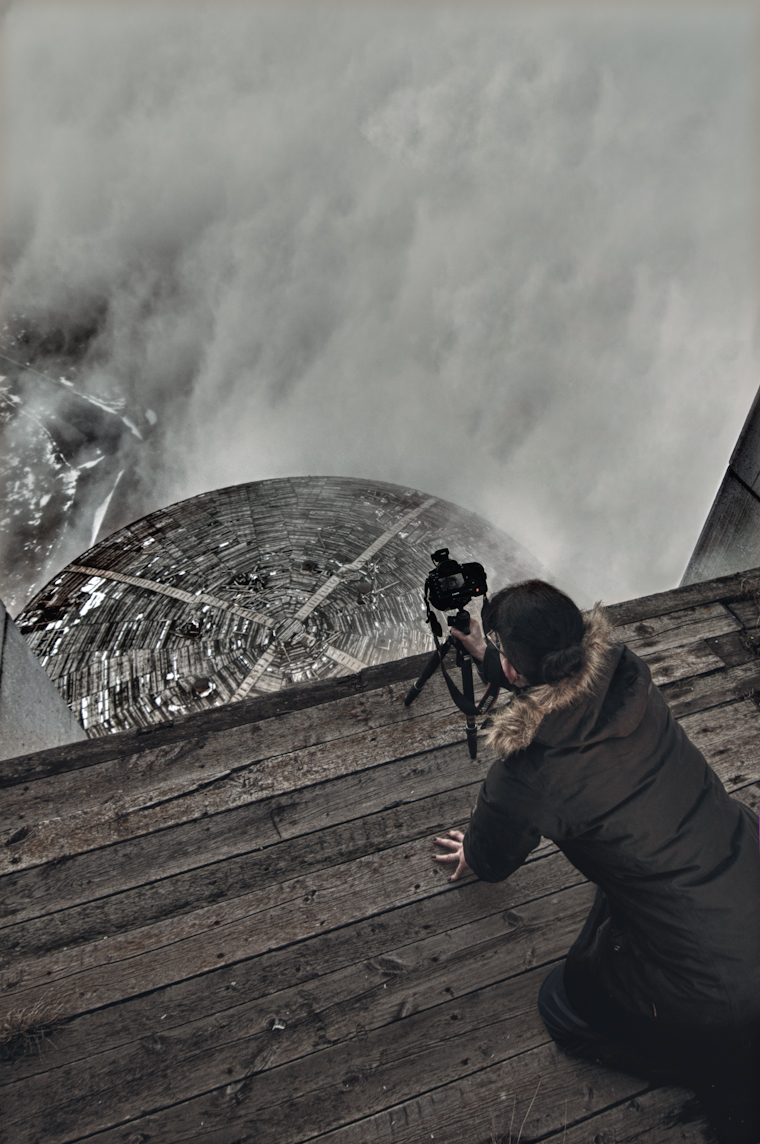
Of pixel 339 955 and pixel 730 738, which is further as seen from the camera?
pixel 730 738

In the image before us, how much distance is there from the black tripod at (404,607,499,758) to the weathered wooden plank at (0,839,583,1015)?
1.39ft

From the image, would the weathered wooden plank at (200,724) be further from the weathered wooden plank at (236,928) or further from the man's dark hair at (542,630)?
the man's dark hair at (542,630)

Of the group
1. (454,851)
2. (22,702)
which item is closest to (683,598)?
(454,851)

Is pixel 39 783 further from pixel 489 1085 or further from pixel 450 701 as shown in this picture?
pixel 489 1085

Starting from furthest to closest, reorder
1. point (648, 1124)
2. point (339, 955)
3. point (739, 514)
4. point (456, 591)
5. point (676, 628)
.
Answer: point (739, 514), point (676, 628), point (456, 591), point (339, 955), point (648, 1124)

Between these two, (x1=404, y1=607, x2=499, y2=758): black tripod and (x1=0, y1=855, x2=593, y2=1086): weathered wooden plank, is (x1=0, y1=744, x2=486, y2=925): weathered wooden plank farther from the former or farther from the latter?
(x1=0, y1=855, x2=593, y2=1086): weathered wooden plank

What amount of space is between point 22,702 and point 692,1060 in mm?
→ 2481

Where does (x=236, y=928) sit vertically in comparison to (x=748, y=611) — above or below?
below

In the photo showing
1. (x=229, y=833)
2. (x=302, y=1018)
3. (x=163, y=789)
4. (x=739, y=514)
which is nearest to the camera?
(x=302, y=1018)

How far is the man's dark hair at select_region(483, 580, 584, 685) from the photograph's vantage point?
142 centimetres

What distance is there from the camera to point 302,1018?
6.01 feet

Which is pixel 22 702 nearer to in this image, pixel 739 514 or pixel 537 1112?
pixel 537 1112

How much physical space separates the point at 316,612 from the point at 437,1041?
3403 mm

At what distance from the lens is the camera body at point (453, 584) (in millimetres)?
2100
